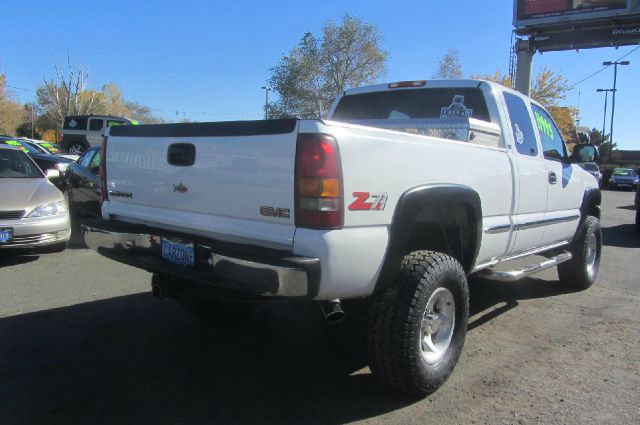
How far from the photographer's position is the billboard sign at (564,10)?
91.0ft

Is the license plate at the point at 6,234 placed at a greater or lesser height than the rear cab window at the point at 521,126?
lesser

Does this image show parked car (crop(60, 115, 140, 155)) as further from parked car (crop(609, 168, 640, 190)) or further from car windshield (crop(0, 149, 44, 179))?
parked car (crop(609, 168, 640, 190))

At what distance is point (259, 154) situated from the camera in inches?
109

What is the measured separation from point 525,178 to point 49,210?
568cm

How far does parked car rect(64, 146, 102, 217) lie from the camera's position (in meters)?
8.62

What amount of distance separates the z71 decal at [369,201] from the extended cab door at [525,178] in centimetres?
187

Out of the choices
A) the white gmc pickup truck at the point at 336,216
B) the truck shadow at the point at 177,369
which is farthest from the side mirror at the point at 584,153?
the truck shadow at the point at 177,369

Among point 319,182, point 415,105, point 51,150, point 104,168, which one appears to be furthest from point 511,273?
point 51,150

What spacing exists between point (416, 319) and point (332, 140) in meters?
1.18

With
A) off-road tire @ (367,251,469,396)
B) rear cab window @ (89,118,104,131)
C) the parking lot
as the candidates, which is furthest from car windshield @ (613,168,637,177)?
off-road tire @ (367,251,469,396)

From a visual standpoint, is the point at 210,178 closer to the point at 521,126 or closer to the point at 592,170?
the point at 521,126

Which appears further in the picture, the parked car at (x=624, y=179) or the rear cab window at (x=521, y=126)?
the parked car at (x=624, y=179)

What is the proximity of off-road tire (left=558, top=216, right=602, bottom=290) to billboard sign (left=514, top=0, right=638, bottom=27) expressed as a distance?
2726 centimetres

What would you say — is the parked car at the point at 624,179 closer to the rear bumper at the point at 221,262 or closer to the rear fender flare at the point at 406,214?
the rear fender flare at the point at 406,214
